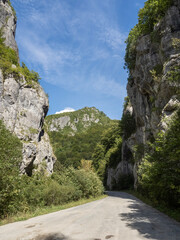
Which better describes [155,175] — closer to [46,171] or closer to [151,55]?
[151,55]

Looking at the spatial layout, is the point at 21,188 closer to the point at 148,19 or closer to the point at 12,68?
the point at 12,68

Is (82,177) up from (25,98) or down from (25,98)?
down

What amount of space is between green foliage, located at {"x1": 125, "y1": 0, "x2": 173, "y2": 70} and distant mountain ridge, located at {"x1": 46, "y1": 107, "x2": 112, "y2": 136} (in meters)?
129

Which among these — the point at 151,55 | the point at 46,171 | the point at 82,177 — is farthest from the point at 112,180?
the point at 151,55

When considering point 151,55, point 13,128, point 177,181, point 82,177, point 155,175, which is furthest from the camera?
point 13,128

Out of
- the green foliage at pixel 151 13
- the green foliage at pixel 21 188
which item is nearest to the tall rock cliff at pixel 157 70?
the green foliage at pixel 151 13

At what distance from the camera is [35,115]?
29406mm

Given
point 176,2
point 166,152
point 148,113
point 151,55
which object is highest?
point 176,2

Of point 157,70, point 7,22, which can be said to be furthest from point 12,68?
point 157,70

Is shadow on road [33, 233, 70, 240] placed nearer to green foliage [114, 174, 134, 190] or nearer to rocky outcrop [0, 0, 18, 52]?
rocky outcrop [0, 0, 18, 52]

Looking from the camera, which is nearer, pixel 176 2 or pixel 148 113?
pixel 176 2

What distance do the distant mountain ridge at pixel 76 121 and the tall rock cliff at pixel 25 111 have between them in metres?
122

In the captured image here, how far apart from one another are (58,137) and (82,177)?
8799 centimetres

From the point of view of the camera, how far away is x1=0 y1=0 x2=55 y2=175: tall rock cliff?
80.4ft
